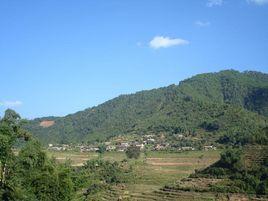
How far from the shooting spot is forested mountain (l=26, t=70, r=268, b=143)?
113 meters

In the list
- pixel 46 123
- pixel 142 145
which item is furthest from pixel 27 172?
pixel 46 123

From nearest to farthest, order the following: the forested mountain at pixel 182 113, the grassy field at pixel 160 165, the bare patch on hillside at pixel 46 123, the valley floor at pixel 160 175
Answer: the valley floor at pixel 160 175, the grassy field at pixel 160 165, the forested mountain at pixel 182 113, the bare patch on hillside at pixel 46 123

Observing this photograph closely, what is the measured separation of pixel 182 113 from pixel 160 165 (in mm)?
56087

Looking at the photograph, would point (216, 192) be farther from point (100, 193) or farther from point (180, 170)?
point (180, 170)

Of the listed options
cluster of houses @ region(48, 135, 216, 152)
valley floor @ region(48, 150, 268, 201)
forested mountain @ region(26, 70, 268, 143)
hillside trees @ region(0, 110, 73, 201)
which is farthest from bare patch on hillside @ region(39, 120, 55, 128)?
hillside trees @ region(0, 110, 73, 201)

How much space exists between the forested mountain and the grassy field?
47.2ft

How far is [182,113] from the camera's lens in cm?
13162

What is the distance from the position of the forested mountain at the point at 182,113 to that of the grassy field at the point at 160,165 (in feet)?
47.2

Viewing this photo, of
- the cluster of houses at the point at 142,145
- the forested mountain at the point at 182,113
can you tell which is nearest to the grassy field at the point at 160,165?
the cluster of houses at the point at 142,145

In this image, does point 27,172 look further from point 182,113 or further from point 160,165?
point 182,113

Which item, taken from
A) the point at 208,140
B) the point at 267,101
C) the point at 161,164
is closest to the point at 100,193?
the point at 161,164

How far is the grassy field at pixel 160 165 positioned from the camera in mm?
60647

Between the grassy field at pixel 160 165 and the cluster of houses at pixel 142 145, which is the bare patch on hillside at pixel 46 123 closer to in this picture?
the cluster of houses at pixel 142 145

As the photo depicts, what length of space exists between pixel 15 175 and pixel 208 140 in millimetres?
81860
